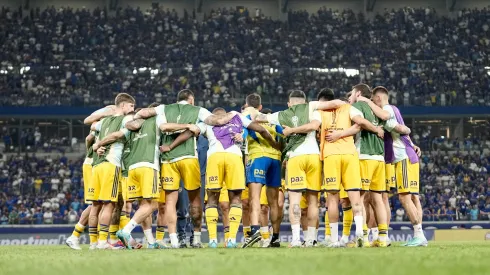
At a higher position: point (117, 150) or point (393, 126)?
point (393, 126)

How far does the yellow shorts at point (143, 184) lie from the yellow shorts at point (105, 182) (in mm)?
382

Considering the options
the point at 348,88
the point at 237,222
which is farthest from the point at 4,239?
the point at 348,88

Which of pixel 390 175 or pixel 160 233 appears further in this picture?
pixel 160 233

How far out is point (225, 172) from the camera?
45.4 ft

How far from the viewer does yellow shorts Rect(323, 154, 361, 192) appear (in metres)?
12.8

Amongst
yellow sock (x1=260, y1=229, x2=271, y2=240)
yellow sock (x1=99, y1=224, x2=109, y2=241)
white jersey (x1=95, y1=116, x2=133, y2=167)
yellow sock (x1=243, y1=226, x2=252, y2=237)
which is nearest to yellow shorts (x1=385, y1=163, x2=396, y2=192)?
yellow sock (x1=260, y1=229, x2=271, y2=240)

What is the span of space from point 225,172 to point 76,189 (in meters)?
26.0

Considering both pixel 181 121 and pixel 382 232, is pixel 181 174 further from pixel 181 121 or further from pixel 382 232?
pixel 382 232

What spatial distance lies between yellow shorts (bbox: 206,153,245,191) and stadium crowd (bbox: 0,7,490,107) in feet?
102

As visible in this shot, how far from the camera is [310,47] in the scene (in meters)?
53.2

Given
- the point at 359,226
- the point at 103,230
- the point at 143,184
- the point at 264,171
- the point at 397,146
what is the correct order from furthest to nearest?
the point at 264,171, the point at 397,146, the point at 103,230, the point at 143,184, the point at 359,226

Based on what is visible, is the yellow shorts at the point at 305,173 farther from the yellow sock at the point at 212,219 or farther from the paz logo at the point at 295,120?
the yellow sock at the point at 212,219

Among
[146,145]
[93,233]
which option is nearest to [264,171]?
[146,145]

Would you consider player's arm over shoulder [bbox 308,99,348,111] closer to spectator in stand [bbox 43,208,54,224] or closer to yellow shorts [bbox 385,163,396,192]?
yellow shorts [bbox 385,163,396,192]
